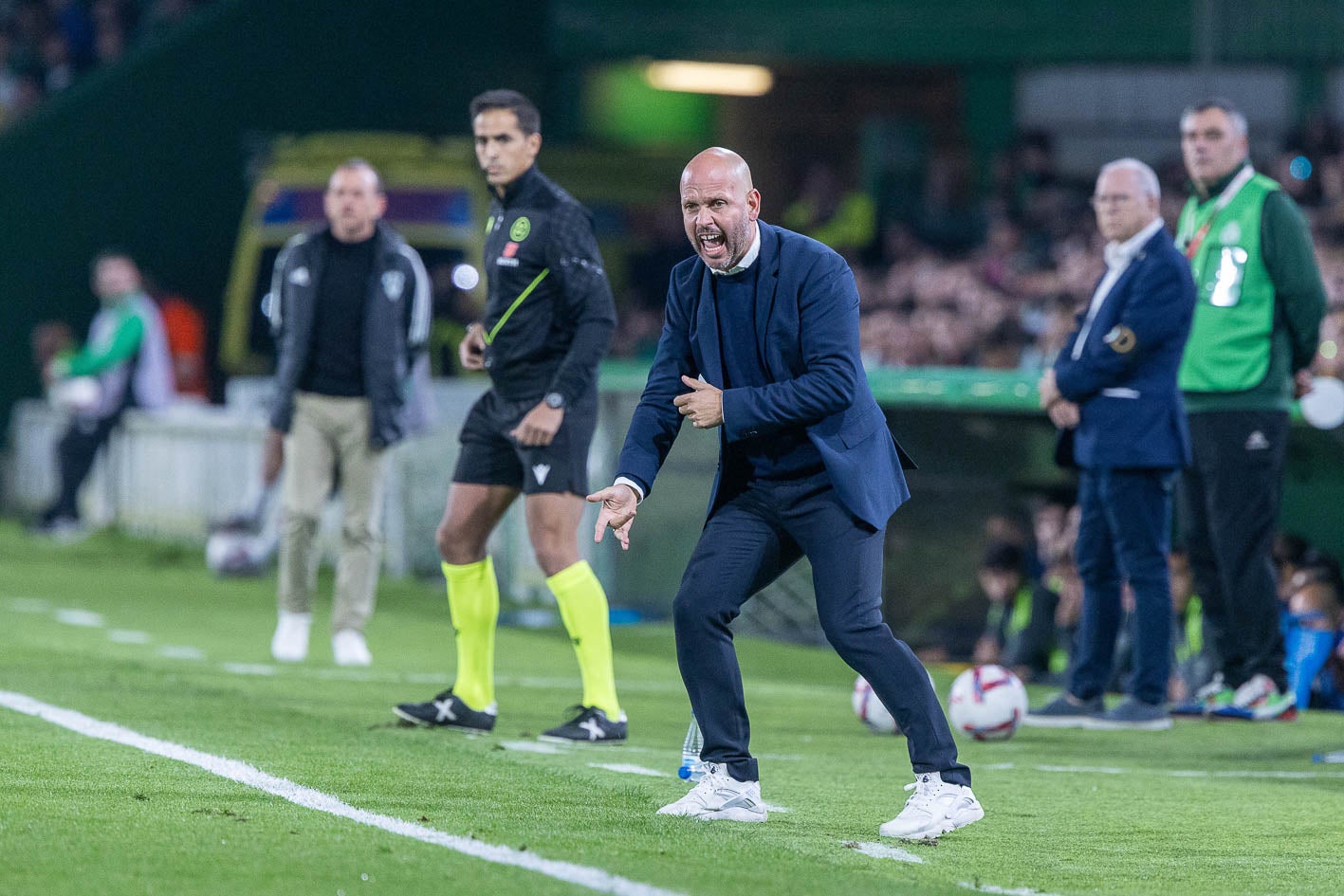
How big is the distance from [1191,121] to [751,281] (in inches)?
162

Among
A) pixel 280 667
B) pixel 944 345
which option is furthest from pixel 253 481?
pixel 280 667

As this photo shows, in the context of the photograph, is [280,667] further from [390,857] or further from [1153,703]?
[390,857]

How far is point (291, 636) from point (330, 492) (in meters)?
0.76

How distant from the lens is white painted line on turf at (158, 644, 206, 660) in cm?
1092

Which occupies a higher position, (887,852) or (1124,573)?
(1124,573)

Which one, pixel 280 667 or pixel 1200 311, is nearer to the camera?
pixel 1200 311

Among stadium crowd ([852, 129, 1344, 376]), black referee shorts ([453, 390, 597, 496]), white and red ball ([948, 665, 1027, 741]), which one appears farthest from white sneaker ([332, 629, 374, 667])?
stadium crowd ([852, 129, 1344, 376])

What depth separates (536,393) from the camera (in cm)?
826

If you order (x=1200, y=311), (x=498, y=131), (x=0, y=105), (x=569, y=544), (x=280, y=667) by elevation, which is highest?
(x=0, y=105)

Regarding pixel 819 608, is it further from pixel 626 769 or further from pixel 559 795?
pixel 626 769

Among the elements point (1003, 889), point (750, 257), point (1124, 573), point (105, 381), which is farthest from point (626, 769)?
point (105, 381)

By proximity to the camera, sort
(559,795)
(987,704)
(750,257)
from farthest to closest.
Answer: (987,704), (559,795), (750,257)

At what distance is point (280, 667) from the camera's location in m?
10.6

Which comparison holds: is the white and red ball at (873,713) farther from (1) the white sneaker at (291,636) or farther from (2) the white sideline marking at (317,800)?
(1) the white sneaker at (291,636)
